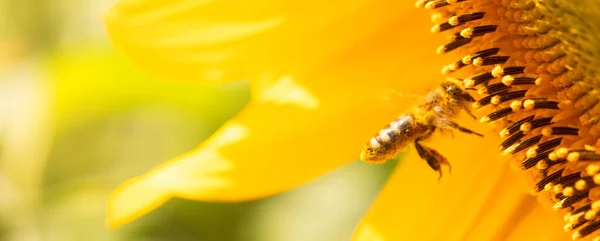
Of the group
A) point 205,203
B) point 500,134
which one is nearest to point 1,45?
point 205,203

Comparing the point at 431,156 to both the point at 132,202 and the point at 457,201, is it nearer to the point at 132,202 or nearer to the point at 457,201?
the point at 457,201

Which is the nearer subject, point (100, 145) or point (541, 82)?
point (541, 82)

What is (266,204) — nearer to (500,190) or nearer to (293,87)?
(293,87)

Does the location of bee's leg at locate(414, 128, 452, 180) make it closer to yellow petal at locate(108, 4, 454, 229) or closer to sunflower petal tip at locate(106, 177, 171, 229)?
yellow petal at locate(108, 4, 454, 229)

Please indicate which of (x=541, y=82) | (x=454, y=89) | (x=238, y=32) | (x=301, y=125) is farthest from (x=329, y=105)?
(x=541, y=82)

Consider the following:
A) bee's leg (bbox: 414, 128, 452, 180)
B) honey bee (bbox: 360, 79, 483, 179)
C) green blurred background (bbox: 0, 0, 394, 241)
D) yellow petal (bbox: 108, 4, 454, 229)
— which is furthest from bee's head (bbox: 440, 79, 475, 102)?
green blurred background (bbox: 0, 0, 394, 241)

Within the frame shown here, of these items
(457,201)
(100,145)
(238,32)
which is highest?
(100,145)

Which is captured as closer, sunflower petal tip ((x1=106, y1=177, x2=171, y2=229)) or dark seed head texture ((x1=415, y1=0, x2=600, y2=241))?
dark seed head texture ((x1=415, y1=0, x2=600, y2=241))
